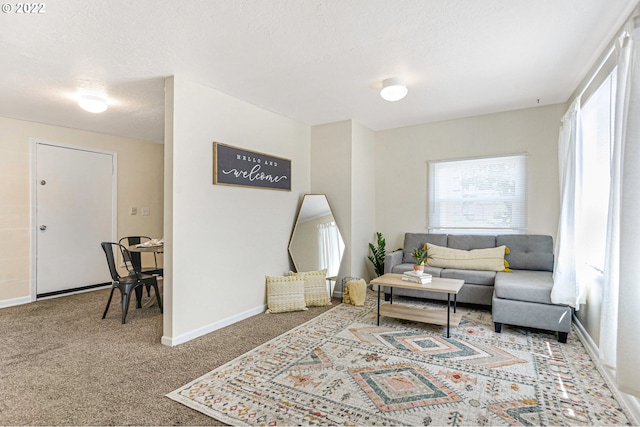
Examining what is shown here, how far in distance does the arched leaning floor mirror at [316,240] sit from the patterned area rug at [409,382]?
131cm

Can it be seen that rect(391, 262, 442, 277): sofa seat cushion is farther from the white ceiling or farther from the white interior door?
the white interior door

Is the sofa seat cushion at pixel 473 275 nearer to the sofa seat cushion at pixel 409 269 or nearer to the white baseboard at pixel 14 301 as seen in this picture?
the sofa seat cushion at pixel 409 269

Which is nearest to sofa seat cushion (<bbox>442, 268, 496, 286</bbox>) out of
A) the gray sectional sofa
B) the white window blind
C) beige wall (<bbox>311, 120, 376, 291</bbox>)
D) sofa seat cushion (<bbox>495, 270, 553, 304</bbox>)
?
the gray sectional sofa

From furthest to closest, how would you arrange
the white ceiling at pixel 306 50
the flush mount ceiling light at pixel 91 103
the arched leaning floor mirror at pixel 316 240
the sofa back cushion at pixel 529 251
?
1. the arched leaning floor mirror at pixel 316 240
2. the sofa back cushion at pixel 529 251
3. the flush mount ceiling light at pixel 91 103
4. the white ceiling at pixel 306 50

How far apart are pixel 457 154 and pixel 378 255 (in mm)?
1833

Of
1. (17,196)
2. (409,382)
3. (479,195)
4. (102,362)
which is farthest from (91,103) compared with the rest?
(479,195)

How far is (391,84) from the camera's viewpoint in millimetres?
3133

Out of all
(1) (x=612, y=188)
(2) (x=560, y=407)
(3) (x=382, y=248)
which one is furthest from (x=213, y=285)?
(1) (x=612, y=188)

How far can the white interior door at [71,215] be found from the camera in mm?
4520

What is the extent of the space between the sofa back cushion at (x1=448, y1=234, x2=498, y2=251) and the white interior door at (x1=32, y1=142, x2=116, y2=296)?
5.19 metres

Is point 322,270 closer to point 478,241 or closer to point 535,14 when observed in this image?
point 478,241

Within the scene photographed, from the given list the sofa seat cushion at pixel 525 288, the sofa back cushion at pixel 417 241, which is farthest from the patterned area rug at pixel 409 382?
the sofa back cushion at pixel 417 241

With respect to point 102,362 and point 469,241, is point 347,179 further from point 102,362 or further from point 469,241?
point 102,362

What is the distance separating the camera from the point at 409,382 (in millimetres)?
2221
